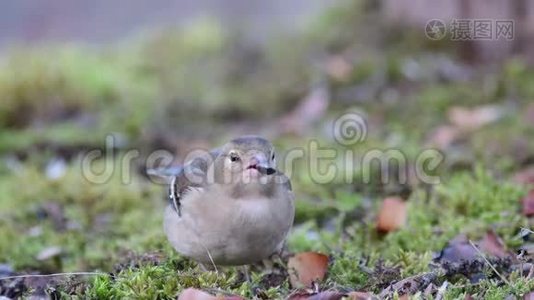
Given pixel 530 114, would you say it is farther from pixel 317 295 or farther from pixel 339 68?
pixel 317 295

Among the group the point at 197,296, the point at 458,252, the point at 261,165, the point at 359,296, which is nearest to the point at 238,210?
the point at 261,165

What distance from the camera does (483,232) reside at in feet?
15.9

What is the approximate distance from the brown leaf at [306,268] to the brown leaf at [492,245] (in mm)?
818

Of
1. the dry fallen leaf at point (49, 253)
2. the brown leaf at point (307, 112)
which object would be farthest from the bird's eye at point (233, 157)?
the brown leaf at point (307, 112)

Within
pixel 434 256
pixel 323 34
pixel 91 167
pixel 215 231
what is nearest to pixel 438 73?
pixel 323 34

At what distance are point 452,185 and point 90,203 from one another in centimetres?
258

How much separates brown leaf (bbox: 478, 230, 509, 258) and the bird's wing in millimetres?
1425

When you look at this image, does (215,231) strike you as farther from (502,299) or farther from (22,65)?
(22,65)

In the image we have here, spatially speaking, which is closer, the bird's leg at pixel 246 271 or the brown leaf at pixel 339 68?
the bird's leg at pixel 246 271

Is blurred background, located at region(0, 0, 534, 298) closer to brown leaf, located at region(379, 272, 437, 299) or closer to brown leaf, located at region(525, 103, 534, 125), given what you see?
brown leaf, located at region(525, 103, 534, 125)

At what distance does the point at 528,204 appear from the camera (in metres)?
5.00

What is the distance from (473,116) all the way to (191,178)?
11.0 ft

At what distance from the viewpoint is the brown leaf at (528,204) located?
4.94 metres

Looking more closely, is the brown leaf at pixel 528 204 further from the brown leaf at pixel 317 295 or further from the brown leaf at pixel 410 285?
the brown leaf at pixel 317 295
